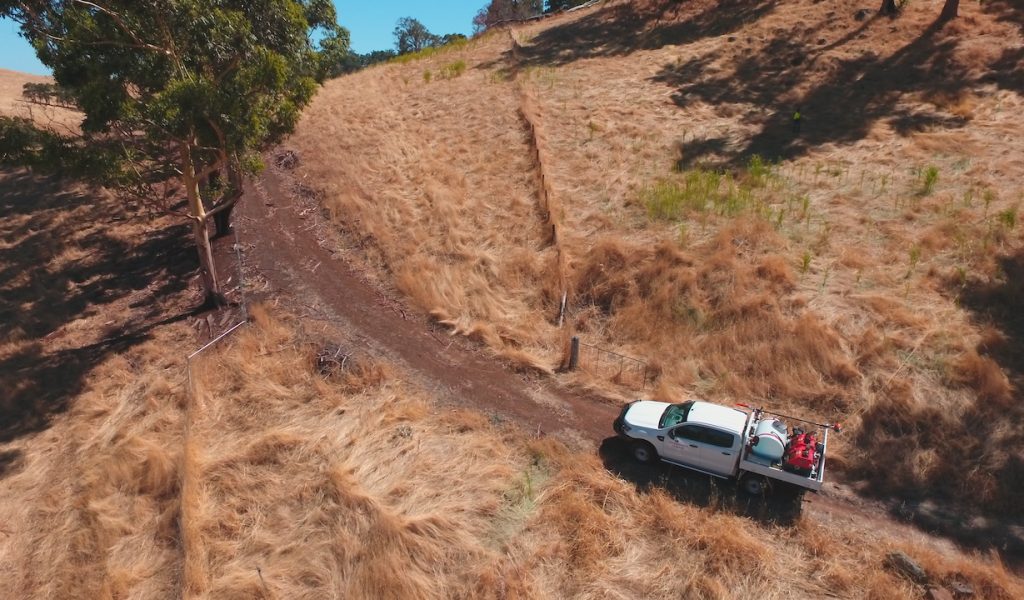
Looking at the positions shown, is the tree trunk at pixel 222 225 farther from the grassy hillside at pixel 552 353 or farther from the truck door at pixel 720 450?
the truck door at pixel 720 450

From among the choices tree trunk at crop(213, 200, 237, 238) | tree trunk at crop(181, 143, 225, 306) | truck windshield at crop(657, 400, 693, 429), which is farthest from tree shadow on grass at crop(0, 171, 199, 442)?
truck windshield at crop(657, 400, 693, 429)

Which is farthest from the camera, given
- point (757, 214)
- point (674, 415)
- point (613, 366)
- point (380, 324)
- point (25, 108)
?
point (25, 108)

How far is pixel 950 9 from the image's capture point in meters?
29.1

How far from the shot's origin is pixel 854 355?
555 inches

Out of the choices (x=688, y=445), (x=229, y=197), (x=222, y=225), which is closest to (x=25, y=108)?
(x=222, y=225)

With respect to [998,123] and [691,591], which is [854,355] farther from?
[998,123]

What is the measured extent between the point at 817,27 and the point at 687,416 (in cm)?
3076

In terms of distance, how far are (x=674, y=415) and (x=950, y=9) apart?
3052 centimetres

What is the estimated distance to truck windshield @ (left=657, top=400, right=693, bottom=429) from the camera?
12.1 m

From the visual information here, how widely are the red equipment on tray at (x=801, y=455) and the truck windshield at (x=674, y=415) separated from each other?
79.6 inches

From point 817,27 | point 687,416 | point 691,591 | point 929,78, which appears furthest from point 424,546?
point 817,27

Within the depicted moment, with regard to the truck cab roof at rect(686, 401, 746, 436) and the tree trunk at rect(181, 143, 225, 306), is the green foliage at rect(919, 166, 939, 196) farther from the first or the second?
the tree trunk at rect(181, 143, 225, 306)

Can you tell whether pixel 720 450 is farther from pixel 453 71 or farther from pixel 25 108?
pixel 25 108

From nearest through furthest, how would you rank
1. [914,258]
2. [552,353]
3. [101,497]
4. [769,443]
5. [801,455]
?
[801,455], [769,443], [101,497], [552,353], [914,258]
